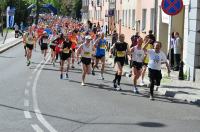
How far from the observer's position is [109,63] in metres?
27.4

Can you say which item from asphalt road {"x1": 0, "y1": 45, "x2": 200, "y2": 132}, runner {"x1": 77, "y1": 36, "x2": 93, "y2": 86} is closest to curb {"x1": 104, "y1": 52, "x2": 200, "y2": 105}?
asphalt road {"x1": 0, "y1": 45, "x2": 200, "y2": 132}

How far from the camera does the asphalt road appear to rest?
10.3 m

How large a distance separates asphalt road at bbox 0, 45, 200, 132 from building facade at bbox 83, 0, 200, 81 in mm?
2561

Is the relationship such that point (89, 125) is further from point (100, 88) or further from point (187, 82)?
point (187, 82)

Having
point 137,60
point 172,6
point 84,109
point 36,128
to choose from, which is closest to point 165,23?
point 172,6

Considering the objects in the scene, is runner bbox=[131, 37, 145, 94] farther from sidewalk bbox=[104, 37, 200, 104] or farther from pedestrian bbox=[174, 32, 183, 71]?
pedestrian bbox=[174, 32, 183, 71]

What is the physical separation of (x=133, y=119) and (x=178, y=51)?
1126 cm

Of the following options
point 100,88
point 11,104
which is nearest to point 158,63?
point 100,88

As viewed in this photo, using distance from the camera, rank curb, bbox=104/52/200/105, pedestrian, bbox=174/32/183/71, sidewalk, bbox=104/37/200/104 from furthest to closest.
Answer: pedestrian, bbox=174/32/183/71, sidewalk, bbox=104/37/200/104, curb, bbox=104/52/200/105

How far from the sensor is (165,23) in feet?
87.9

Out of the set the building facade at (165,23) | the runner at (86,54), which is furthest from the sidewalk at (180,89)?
the runner at (86,54)

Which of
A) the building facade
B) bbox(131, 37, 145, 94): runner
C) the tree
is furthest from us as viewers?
the tree

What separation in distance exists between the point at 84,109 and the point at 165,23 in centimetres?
1520

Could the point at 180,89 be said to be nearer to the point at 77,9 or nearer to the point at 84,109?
the point at 84,109
